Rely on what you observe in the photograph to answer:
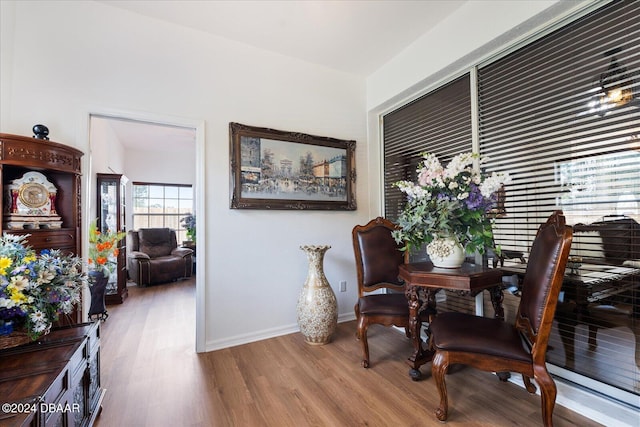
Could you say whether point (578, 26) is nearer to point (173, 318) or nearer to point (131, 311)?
point (173, 318)

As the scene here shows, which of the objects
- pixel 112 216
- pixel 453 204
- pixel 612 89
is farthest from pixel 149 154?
pixel 612 89

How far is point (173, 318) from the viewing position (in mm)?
3502

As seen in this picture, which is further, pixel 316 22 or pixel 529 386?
pixel 316 22

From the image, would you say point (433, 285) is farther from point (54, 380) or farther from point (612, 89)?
point (54, 380)

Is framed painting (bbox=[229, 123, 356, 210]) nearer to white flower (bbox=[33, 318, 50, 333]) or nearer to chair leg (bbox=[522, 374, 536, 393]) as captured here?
white flower (bbox=[33, 318, 50, 333])

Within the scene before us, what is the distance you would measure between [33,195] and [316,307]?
2.38m

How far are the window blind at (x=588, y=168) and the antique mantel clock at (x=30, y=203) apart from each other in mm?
3513

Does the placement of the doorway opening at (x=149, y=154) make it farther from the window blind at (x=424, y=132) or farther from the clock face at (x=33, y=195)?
the window blind at (x=424, y=132)

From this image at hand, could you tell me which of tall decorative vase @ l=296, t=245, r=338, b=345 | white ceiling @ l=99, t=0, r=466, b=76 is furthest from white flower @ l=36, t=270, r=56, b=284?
white ceiling @ l=99, t=0, r=466, b=76

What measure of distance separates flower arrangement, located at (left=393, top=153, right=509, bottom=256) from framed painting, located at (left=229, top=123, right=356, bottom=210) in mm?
1279

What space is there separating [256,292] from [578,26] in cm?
328

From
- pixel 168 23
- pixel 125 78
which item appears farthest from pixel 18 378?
pixel 168 23

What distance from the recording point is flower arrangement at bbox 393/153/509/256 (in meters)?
1.85

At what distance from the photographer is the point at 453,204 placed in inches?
73.2
